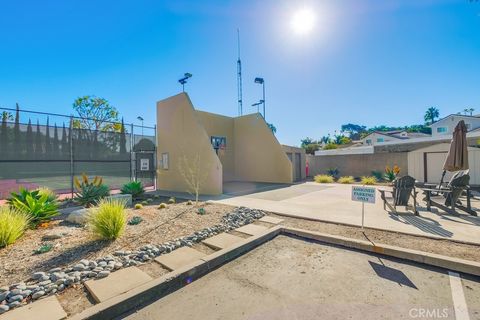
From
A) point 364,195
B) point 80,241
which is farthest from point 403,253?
point 80,241

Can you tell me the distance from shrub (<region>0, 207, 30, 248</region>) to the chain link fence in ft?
16.4

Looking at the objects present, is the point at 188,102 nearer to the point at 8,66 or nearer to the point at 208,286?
the point at 8,66

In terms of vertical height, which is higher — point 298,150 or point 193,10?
point 193,10

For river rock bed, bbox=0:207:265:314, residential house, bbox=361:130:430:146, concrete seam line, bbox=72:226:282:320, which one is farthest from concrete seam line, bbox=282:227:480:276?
residential house, bbox=361:130:430:146

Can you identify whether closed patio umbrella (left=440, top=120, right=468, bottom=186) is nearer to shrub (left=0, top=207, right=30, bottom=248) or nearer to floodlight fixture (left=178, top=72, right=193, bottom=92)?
shrub (left=0, top=207, right=30, bottom=248)

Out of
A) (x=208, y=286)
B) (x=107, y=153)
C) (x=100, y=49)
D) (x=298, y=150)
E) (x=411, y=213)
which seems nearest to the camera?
(x=208, y=286)

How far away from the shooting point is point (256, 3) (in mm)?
6641

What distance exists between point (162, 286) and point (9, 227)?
328 cm

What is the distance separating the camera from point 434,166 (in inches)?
489

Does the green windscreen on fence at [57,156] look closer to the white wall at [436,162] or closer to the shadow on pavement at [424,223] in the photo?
the shadow on pavement at [424,223]

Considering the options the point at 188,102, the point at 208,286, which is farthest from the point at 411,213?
the point at 188,102

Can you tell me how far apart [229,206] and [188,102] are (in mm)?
6194

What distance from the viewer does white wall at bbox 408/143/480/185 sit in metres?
11.0

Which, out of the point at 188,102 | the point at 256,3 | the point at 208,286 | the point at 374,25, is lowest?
the point at 208,286
